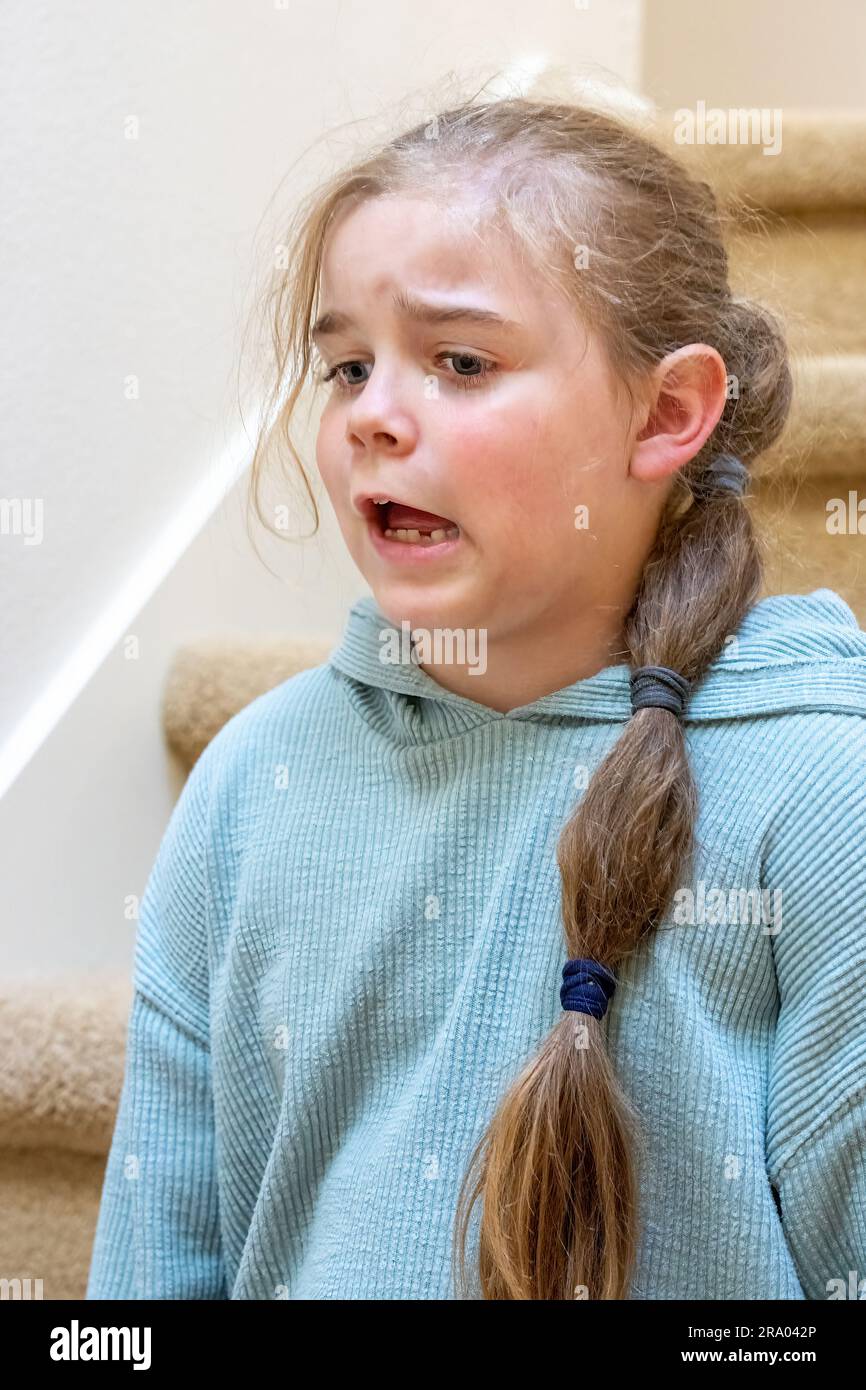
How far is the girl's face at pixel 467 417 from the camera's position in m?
0.71

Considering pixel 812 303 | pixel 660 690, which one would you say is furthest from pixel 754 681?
pixel 812 303

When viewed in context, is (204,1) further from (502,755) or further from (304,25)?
(502,755)

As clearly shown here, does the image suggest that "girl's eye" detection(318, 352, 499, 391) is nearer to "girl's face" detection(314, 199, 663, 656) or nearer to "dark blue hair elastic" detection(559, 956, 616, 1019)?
"girl's face" detection(314, 199, 663, 656)

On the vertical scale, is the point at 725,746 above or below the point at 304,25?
below

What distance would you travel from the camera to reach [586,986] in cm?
70

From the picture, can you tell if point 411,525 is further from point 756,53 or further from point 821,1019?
point 756,53

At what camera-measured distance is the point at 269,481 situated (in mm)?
1324

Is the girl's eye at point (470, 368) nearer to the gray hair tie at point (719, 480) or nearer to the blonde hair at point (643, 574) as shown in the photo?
the blonde hair at point (643, 574)

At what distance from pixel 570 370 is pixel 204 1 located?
77 centimetres

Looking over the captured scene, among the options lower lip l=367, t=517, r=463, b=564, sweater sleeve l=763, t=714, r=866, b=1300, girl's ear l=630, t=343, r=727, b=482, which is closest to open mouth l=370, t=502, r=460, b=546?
lower lip l=367, t=517, r=463, b=564

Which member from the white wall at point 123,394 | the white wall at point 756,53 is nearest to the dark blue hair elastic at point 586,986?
the white wall at point 123,394

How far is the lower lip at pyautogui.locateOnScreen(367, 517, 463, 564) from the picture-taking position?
0.73 meters

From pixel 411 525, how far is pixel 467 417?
7 centimetres

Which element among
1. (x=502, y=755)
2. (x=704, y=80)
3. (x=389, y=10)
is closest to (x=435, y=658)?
(x=502, y=755)
